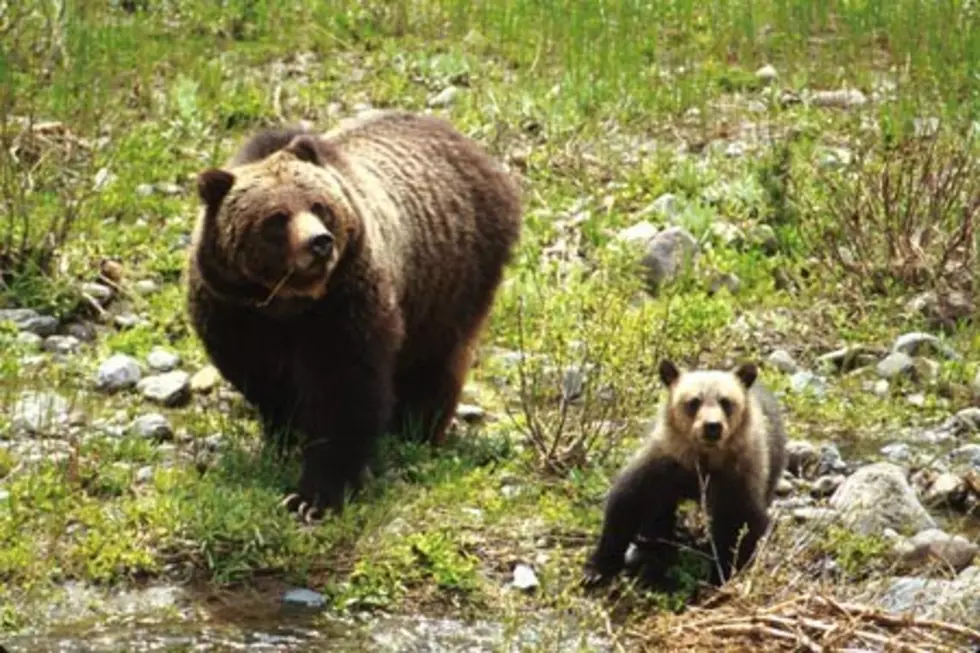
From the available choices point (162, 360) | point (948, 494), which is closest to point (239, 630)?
point (162, 360)

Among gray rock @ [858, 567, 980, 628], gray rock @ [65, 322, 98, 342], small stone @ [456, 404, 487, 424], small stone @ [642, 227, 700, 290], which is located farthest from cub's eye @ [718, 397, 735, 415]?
gray rock @ [65, 322, 98, 342]

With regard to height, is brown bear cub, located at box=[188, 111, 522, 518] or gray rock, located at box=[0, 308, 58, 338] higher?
brown bear cub, located at box=[188, 111, 522, 518]

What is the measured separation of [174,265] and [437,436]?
2.01 meters

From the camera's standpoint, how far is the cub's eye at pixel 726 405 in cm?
683

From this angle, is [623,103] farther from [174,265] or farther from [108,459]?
[108,459]

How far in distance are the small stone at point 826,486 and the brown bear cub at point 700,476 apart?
818 mm

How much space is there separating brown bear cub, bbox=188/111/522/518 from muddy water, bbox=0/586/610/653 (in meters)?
0.70

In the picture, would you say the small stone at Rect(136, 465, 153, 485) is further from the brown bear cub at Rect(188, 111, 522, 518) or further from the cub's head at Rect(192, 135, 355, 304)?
the cub's head at Rect(192, 135, 355, 304)

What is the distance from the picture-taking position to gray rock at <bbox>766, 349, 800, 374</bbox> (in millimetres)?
9055

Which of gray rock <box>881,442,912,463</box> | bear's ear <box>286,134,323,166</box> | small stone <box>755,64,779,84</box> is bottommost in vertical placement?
gray rock <box>881,442,912,463</box>

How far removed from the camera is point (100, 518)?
701 cm

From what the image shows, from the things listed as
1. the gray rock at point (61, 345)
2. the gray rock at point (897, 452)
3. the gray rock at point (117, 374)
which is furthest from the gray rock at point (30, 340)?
the gray rock at point (897, 452)

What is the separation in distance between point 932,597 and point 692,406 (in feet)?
3.11

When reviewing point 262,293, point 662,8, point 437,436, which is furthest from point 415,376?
point 662,8
